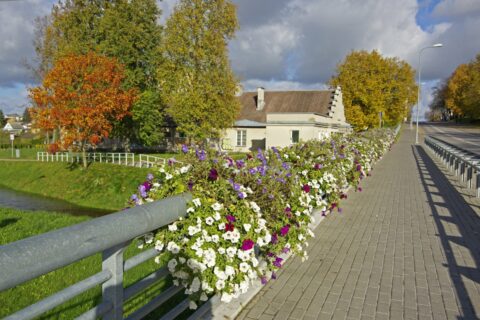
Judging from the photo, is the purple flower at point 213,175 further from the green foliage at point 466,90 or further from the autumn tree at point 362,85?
the green foliage at point 466,90

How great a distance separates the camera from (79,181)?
2458cm

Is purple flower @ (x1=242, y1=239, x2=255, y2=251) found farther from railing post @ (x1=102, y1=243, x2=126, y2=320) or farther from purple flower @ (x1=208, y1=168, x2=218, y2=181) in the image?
railing post @ (x1=102, y1=243, x2=126, y2=320)

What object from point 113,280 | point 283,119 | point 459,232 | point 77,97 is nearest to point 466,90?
point 283,119

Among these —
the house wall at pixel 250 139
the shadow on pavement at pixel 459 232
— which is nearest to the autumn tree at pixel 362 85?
the house wall at pixel 250 139

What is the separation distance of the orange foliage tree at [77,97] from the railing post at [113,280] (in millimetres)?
22954

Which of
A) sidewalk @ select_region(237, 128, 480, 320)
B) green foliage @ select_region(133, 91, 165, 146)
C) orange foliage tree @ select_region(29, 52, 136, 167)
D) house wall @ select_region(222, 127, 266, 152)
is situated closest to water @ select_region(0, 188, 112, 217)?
orange foliage tree @ select_region(29, 52, 136, 167)

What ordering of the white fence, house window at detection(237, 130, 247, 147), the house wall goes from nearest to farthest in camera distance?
the white fence
the house wall
house window at detection(237, 130, 247, 147)

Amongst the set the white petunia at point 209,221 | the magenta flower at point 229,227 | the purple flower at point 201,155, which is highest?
the purple flower at point 201,155

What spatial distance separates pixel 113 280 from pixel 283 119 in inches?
1201

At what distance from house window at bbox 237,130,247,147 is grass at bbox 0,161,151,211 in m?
15.2

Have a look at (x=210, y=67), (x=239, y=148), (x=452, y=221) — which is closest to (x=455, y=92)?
(x=239, y=148)

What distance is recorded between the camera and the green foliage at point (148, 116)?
30000mm

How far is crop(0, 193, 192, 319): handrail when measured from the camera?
148cm

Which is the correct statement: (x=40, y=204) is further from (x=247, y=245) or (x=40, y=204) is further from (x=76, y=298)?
(x=247, y=245)
